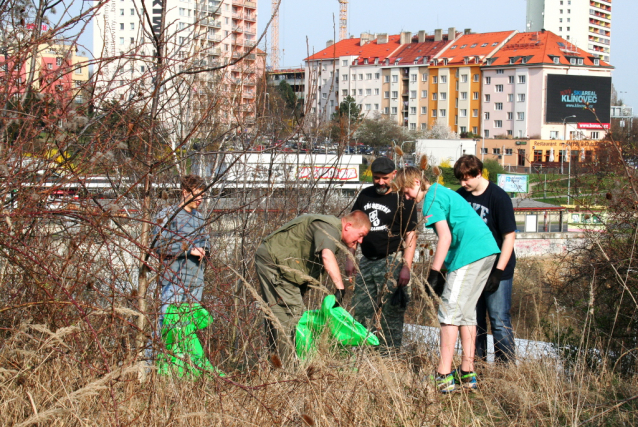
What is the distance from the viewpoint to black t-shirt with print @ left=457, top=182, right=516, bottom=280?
4465 mm

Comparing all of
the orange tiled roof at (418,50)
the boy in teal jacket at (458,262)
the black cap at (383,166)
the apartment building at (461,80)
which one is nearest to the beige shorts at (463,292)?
the boy in teal jacket at (458,262)

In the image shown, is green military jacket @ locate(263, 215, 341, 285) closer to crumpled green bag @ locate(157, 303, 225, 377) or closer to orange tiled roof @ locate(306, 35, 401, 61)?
crumpled green bag @ locate(157, 303, 225, 377)

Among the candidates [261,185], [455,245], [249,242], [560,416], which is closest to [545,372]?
[560,416]

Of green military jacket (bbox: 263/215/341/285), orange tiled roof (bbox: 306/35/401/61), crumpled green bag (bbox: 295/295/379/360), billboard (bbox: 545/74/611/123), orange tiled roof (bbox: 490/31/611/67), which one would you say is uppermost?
orange tiled roof (bbox: 306/35/401/61)

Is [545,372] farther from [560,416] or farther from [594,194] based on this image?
[594,194]

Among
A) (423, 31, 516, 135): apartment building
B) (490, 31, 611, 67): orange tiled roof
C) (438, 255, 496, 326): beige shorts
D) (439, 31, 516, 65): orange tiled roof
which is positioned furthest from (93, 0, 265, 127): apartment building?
(439, 31, 516, 65): orange tiled roof

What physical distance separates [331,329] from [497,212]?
1650 mm

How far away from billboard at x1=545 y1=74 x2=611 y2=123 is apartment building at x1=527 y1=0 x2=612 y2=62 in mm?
47107

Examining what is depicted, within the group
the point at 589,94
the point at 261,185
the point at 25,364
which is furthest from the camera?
the point at 589,94

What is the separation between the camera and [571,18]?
127m

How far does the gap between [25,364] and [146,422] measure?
719 millimetres

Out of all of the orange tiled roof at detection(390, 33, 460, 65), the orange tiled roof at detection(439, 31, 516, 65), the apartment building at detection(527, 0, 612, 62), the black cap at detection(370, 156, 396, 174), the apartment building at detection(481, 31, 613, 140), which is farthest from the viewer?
the apartment building at detection(527, 0, 612, 62)

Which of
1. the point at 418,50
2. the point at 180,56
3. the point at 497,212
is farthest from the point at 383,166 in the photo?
the point at 418,50

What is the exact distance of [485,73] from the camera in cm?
7925
